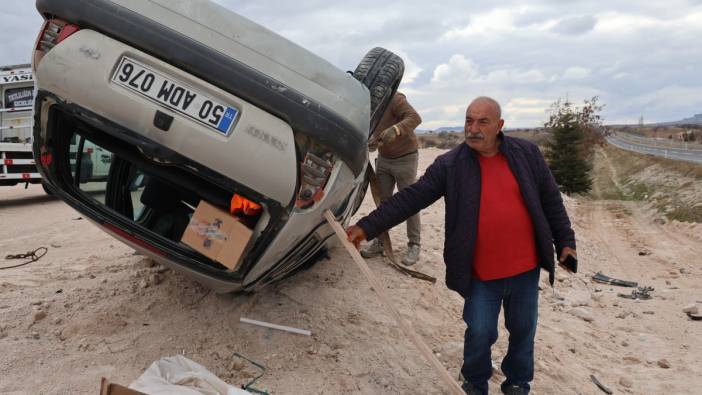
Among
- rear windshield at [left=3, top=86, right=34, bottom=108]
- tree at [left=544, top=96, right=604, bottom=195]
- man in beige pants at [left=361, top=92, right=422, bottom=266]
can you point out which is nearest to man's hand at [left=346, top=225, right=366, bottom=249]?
man in beige pants at [left=361, top=92, right=422, bottom=266]

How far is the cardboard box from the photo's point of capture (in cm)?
279

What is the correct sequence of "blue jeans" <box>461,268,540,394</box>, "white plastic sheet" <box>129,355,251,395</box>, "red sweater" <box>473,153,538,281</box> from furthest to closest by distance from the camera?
"blue jeans" <box>461,268,540,394</box>, "red sweater" <box>473,153,538,281</box>, "white plastic sheet" <box>129,355,251,395</box>

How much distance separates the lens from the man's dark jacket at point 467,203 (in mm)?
2936

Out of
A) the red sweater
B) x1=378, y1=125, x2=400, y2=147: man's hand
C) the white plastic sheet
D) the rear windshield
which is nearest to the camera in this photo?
the white plastic sheet

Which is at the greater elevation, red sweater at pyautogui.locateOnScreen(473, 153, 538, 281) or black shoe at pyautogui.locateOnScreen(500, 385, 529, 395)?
red sweater at pyautogui.locateOnScreen(473, 153, 538, 281)

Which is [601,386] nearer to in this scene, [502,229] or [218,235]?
[502,229]

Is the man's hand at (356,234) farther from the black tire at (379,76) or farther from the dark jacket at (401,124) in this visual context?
the dark jacket at (401,124)

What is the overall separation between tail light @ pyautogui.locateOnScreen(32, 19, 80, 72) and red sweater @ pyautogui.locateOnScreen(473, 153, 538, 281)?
7.31 ft

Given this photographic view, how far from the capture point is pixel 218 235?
2.82 m

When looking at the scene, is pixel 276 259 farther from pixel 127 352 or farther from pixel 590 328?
pixel 590 328

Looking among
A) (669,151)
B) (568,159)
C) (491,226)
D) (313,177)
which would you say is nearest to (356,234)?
(313,177)

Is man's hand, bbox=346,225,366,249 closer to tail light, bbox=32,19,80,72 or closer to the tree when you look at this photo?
tail light, bbox=32,19,80,72

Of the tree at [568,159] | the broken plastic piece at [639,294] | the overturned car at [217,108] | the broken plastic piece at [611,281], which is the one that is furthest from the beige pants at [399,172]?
the tree at [568,159]

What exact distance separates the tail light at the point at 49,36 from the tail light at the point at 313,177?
1.29 m
